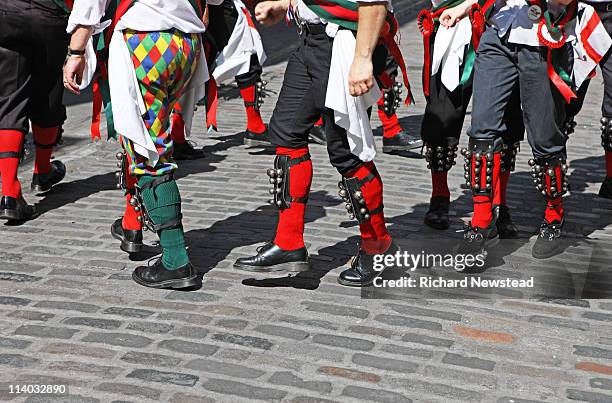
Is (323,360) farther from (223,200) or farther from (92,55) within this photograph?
(223,200)

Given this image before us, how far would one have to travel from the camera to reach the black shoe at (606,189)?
693cm

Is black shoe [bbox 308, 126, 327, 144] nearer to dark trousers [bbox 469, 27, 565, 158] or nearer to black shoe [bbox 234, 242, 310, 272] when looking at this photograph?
dark trousers [bbox 469, 27, 565, 158]

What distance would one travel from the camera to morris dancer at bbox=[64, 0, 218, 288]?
4704 mm

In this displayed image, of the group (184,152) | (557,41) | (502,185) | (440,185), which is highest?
(557,41)

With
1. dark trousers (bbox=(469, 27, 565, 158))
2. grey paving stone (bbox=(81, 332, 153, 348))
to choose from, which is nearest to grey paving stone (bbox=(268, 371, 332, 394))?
grey paving stone (bbox=(81, 332, 153, 348))

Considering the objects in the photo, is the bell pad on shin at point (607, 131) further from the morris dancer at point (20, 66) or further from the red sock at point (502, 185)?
the morris dancer at point (20, 66)

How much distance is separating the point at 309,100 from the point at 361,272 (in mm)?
895

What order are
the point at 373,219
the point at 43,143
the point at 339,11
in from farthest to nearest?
the point at 43,143 < the point at 373,219 < the point at 339,11

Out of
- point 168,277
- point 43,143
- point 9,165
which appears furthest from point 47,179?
point 168,277

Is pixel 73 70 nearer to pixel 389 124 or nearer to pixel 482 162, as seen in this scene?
pixel 482 162

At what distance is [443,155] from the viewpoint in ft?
20.5

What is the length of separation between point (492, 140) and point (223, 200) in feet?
6.78

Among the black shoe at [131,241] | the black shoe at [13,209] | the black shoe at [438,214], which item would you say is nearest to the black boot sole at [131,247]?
the black shoe at [131,241]

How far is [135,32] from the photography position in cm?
472
